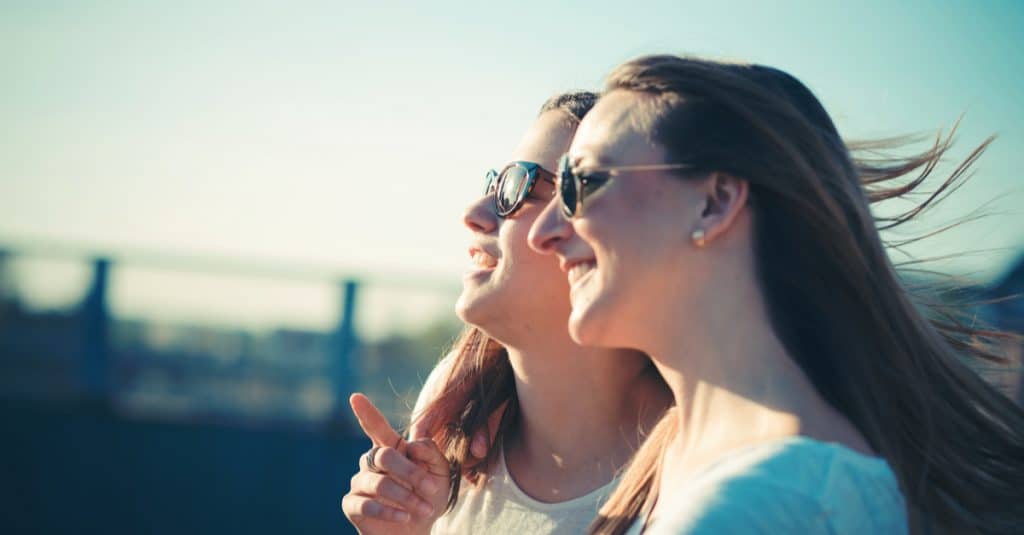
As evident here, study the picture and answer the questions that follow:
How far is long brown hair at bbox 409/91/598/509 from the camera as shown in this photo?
2.81 meters

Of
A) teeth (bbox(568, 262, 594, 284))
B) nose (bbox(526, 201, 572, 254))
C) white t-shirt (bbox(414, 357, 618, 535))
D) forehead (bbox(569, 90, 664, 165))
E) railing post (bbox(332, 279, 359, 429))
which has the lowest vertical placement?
railing post (bbox(332, 279, 359, 429))

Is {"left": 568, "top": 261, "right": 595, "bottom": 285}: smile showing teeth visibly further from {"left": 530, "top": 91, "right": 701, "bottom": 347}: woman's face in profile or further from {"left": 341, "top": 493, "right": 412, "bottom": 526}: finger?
{"left": 341, "top": 493, "right": 412, "bottom": 526}: finger

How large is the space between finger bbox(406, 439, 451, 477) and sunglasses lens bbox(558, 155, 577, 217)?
0.93 m

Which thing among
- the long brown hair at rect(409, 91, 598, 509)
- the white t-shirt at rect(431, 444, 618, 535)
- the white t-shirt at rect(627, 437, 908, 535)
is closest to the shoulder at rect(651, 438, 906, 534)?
the white t-shirt at rect(627, 437, 908, 535)

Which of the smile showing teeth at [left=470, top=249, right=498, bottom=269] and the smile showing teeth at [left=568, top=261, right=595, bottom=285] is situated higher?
the smile showing teeth at [left=568, top=261, right=595, bottom=285]

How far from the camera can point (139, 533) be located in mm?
6426

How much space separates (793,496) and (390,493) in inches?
50.9

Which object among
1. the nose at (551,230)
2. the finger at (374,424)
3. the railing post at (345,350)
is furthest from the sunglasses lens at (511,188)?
the railing post at (345,350)

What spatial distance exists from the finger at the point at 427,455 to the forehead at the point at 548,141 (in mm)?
812

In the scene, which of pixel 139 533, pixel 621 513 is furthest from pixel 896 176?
pixel 139 533

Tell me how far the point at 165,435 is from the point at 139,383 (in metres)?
0.42

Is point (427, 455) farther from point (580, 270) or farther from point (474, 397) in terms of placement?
point (580, 270)

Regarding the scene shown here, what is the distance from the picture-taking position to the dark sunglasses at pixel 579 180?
1808 mm

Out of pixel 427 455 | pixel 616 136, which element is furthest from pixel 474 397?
pixel 616 136
